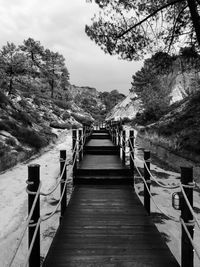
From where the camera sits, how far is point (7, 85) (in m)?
17.6

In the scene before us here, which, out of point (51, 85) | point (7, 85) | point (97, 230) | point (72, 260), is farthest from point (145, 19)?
point (51, 85)

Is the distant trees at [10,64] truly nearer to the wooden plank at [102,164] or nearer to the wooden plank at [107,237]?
the wooden plank at [102,164]

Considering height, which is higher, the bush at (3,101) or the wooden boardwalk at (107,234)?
the bush at (3,101)

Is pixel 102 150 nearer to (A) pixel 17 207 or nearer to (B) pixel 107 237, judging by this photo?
(A) pixel 17 207

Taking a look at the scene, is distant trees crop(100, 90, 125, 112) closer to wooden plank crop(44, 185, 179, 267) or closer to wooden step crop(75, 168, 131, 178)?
wooden step crop(75, 168, 131, 178)

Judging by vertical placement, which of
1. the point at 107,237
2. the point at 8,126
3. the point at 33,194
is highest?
the point at 8,126

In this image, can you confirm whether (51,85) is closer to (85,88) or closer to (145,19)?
(145,19)

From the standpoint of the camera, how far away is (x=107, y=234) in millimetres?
3490

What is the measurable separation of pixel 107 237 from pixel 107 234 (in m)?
0.09

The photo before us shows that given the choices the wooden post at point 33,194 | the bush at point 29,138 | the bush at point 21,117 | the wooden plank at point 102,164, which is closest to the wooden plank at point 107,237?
the wooden post at point 33,194

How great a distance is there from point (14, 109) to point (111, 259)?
1265 centimetres

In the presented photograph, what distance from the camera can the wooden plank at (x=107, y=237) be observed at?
2805mm

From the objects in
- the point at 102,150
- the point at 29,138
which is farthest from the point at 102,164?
the point at 29,138

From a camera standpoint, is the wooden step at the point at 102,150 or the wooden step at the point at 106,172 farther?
the wooden step at the point at 102,150
